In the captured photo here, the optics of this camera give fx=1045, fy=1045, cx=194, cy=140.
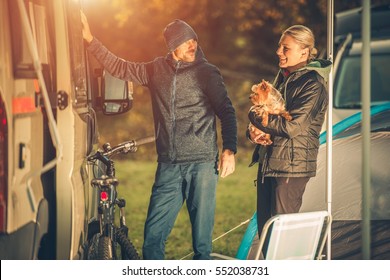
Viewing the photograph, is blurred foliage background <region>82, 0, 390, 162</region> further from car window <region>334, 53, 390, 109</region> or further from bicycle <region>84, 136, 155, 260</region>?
bicycle <region>84, 136, 155, 260</region>

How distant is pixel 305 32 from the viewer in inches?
237

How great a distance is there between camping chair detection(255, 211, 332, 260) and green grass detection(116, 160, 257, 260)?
2439mm

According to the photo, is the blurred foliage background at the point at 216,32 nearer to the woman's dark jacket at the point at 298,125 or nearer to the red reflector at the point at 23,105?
the woman's dark jacket at the point at 298,125

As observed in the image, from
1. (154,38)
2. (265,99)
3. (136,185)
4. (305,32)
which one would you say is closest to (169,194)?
(265,99)

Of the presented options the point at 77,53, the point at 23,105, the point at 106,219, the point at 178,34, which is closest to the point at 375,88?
the point at 178,34

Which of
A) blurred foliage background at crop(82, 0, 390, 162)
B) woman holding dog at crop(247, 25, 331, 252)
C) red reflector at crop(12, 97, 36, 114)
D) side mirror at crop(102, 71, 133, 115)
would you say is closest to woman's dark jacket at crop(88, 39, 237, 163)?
side mirror at crop(102, 71, 133, 115)

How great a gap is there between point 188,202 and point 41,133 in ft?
4.20

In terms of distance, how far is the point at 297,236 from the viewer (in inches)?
228

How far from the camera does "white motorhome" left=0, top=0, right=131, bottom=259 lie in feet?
16.1

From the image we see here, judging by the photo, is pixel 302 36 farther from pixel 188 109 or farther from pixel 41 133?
pixel 41 133

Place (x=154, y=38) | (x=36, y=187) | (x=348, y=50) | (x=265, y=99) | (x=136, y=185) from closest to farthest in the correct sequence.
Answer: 1. (x=36, y=187)
2. (x=265, y=99)
3. (x=348, y=50)
4. (x=136, y=185)
5. (x=154, y=38)

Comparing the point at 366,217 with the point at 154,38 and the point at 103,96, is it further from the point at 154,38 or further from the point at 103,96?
the point at 154,38

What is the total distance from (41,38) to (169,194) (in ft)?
4.41

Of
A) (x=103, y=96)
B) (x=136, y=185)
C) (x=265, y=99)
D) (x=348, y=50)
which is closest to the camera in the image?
(x=265, y=99)
